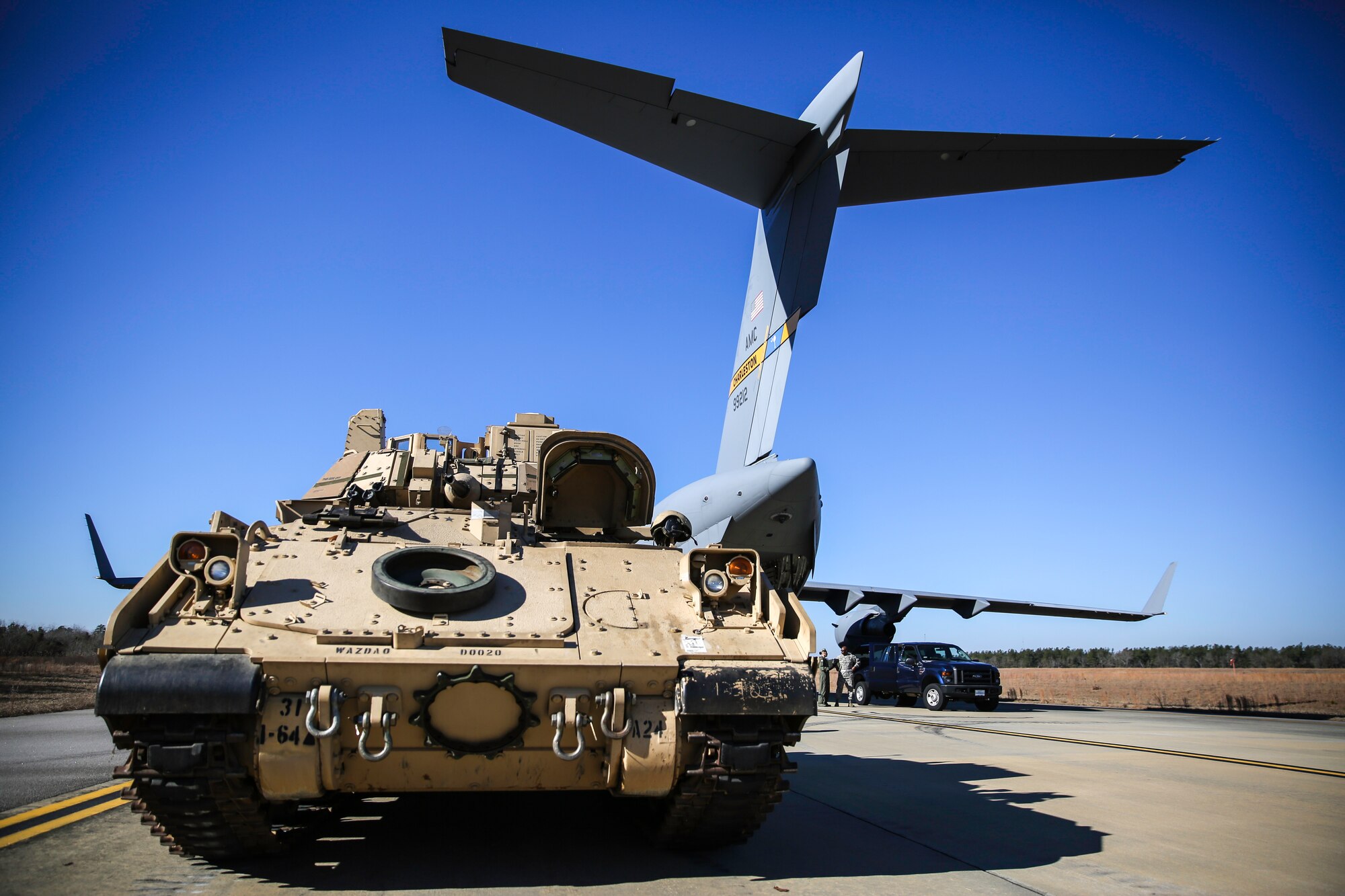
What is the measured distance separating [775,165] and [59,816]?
12408 mm

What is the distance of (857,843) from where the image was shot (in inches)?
242

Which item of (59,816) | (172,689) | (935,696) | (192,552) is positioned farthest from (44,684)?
(172,689)

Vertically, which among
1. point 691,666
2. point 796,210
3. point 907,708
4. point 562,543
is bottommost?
point 907,708

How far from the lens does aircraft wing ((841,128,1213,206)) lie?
41.7ft

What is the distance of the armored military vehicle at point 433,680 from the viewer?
182 inches

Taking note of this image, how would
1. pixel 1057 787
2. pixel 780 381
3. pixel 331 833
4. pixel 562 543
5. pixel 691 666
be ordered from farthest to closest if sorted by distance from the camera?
pixel 780 381 → pixel 1057 787 → pixel 562 543 → pixel 331 833 → pixel 691 666

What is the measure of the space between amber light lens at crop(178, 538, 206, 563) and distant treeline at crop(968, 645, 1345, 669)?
49.7m

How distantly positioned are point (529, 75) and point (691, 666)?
9255 millimetres

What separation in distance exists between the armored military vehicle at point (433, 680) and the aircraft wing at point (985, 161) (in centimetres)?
935

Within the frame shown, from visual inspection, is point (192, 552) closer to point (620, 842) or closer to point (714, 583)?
point (714, 583)

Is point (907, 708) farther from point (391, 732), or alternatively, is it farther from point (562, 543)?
point (391, 732)

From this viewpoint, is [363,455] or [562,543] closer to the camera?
[562,543]

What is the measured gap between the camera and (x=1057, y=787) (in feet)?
28.8

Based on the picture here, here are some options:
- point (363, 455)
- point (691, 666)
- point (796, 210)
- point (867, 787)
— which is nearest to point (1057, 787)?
point (867, 787)
